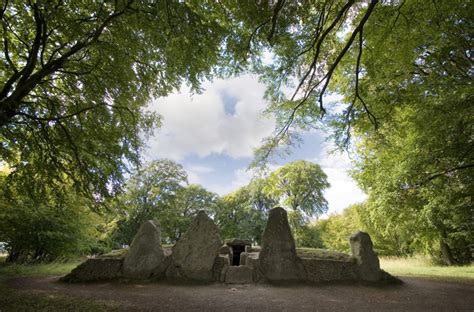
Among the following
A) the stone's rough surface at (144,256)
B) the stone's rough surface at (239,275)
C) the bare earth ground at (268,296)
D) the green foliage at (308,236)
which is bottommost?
the bare earth ground at (268,296)

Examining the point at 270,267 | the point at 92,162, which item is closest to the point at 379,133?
the point at 270,267

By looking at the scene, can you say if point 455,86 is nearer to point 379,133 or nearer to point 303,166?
point 379,133

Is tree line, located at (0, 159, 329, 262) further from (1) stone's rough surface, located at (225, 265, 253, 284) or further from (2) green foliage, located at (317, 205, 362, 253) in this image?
(2) green foliage, located at (317, 205, 362, 253)

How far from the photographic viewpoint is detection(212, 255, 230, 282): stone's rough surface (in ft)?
30.6

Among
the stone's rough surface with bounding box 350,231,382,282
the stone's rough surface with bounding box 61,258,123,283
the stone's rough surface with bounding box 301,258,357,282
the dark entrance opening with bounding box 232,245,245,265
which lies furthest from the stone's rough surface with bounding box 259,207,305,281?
the stone's rough surface with bounding box 61,258,123,283

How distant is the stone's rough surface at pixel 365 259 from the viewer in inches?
371

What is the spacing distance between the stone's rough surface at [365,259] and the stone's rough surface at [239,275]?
4.04 meters

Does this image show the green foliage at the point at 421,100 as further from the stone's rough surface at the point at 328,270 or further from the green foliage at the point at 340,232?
the green foliage at the point at 340,232

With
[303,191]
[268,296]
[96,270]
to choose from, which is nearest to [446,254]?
[303,191]

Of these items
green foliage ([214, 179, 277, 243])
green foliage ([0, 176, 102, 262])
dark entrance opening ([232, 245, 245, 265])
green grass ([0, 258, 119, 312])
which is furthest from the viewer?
green foliage ([214, 179, 277, 243])

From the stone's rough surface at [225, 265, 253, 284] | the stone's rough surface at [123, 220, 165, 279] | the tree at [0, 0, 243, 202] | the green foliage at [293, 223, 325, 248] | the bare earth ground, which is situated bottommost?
the bare earth ground

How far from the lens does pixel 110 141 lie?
8.69 meters

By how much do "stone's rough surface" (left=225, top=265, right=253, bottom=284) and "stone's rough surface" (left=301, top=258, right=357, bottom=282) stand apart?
81.4 inches

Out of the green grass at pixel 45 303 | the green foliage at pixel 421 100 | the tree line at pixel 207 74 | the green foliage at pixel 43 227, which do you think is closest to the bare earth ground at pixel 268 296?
the green grass at pixel 45 303
